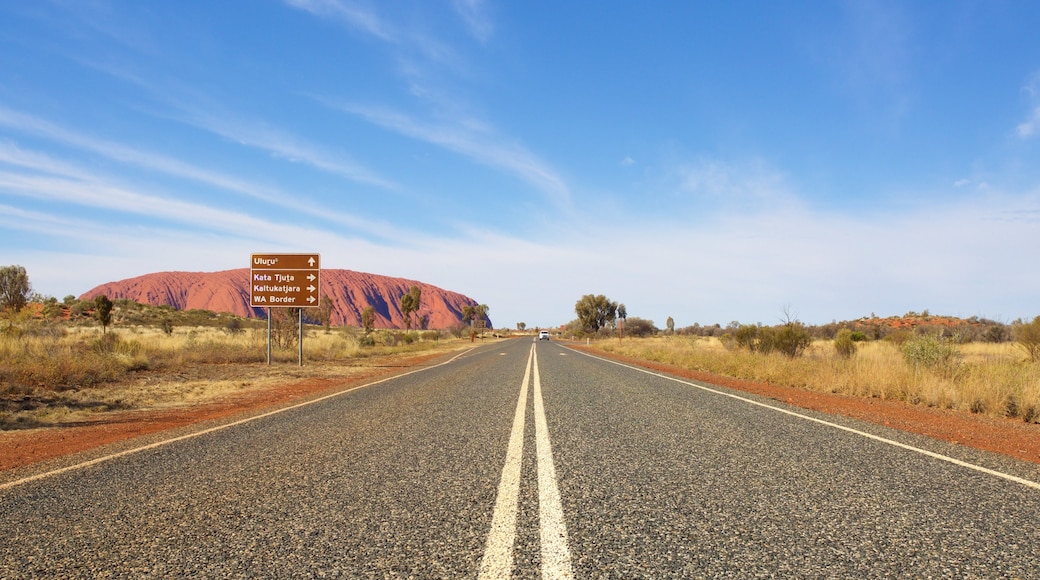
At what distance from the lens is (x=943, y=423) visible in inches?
331

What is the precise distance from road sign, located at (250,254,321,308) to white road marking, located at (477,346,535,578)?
19.7 meters

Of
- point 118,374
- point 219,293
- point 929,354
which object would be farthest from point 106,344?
point 219,293

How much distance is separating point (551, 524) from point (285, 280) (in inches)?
880

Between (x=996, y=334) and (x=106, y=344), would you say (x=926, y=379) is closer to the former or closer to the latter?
(x=106, y=344)

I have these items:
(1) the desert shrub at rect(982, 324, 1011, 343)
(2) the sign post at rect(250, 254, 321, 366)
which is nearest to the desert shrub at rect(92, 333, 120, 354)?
(2) the sign post at rect(250, 254, 321, 366)

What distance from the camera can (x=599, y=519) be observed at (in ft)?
10.9

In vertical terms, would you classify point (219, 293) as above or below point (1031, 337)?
above

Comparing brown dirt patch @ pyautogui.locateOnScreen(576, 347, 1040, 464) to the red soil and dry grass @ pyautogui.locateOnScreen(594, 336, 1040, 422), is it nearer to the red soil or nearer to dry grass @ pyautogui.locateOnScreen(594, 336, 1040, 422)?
the red soil

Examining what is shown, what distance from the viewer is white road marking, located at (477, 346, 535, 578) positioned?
263 cm

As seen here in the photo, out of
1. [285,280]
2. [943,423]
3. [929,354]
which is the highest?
[285,280]

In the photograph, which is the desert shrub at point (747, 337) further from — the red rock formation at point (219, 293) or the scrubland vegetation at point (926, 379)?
the red rock formation at point (219, 293)

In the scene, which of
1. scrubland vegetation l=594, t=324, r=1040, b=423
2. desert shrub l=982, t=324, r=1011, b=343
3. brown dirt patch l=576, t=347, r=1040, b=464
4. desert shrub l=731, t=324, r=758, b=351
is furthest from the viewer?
desert shrub l=982, t=324, r=1011, b=343

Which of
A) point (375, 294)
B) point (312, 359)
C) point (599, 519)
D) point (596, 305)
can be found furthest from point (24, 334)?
point (375, 294)

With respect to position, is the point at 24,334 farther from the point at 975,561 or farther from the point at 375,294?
the point at 375,294
